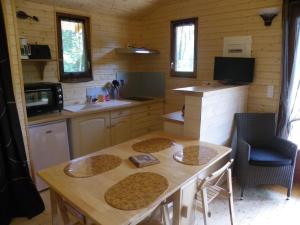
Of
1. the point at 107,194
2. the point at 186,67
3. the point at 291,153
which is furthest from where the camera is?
the point at 186,67

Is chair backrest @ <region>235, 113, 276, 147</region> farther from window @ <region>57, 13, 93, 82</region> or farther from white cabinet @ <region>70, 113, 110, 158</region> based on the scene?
window @ <region>57, 13, 93, 82</region>

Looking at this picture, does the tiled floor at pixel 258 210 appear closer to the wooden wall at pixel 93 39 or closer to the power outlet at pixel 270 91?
the power outlet at pixel 270 91

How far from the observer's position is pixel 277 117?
111 inches

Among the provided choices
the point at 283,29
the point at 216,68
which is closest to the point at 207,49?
the point at 216,68

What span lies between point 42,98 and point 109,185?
→ 1.71 m

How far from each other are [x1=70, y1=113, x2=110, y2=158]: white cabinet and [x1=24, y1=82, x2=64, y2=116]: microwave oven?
29 centimetres

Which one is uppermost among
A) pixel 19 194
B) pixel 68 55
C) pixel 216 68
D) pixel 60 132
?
pixel 68 55

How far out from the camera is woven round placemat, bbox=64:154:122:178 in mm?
1469

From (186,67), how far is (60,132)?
6.80ft

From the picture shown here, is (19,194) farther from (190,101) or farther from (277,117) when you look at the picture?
(277,117)

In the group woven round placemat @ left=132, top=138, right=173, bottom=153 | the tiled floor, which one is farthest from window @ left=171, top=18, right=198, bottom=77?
the tiled floor

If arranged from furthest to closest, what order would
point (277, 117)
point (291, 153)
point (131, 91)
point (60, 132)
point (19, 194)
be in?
point (131, 91) < point (277, 117) < point (60, 132) < point (291, 153) < point (19, 194)

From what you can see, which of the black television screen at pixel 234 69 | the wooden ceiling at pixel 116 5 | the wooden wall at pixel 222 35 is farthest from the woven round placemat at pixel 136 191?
the wooden ceiling at pixel 116 5

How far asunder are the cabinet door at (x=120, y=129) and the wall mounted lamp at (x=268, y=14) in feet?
7.04
